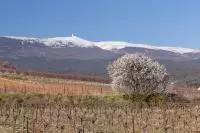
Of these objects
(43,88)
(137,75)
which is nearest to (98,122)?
(137,75)

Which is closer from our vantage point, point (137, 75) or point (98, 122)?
point (98, 122)

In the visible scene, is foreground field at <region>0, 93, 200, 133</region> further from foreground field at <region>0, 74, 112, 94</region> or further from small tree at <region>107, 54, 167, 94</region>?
foreground field at <region>0, 74, 112, 94</region>

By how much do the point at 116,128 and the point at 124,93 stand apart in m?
40.3

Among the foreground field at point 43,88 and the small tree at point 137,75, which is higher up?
the small tree at point 137,75

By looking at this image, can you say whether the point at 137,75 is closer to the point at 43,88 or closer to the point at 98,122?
the point at 43,88

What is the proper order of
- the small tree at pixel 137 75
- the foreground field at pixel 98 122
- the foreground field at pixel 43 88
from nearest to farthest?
the foreground field at pixel 98 122, the small tree at pixel 137 75, the foreground field at pixel 43 88

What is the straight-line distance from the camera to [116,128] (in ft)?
136

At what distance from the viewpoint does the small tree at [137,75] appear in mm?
79438

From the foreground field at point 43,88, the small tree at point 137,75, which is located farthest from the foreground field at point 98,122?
the foreground field at point 43,88

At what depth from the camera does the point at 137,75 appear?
260 ft

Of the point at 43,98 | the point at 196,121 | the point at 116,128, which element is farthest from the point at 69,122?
the point at 43,98

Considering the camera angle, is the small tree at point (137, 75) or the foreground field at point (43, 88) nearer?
the small tree at point (137, 75)

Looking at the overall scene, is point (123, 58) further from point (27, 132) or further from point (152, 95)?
point (27, 132)

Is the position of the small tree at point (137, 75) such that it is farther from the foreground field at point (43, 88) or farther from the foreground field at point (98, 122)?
the foreground field at point (98, 122)
